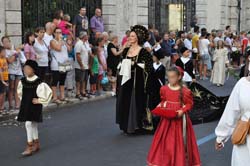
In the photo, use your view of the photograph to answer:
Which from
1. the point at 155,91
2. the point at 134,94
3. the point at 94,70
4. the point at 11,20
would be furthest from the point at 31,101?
the point at 11,20

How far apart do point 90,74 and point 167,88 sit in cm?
729

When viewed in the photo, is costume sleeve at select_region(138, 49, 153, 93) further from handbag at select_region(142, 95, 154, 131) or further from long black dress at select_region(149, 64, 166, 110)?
handbag at select_region(142, 95, 154, 131)

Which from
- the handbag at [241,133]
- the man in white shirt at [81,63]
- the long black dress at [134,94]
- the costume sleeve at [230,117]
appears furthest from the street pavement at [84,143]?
the handbag at [241,133]

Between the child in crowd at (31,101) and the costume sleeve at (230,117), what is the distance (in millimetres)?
3734

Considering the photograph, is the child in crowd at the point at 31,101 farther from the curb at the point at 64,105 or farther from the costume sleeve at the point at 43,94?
the curb at the point at 64,105

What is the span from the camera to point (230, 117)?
4586mm

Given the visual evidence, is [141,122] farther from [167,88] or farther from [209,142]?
[167,88]

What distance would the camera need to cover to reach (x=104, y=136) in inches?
364

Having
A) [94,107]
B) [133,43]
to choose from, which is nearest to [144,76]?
[133,43]

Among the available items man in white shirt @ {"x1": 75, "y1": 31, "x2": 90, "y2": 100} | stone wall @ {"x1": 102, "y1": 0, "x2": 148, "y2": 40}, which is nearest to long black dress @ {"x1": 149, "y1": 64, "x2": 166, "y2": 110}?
man in white shirt @ {"x1": 75, "y1": 31, "x2": 90, "y2": 100}

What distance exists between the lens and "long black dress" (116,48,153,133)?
9273 mm

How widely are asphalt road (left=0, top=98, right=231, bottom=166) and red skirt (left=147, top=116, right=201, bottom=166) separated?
61 centimetres

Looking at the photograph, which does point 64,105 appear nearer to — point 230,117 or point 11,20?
point 11,20

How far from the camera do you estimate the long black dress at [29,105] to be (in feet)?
25.7
